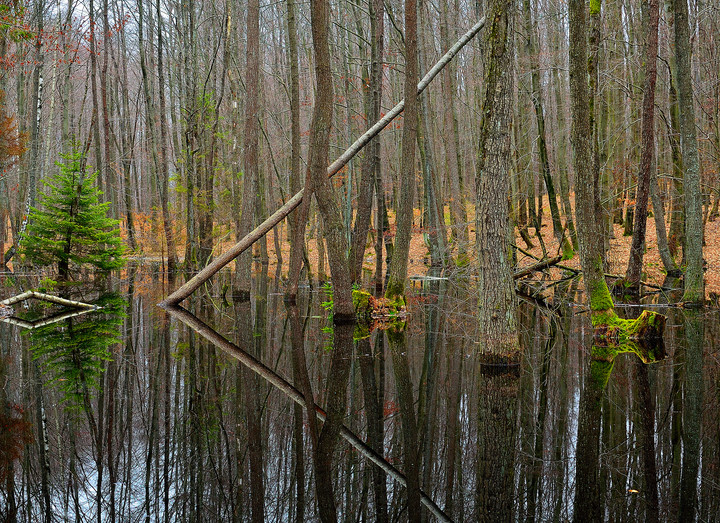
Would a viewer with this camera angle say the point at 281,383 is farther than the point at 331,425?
Yes

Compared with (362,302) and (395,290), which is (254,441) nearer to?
(362,302)

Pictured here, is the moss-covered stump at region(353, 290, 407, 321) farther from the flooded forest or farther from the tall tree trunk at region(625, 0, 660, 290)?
the tall tree trunk at region(625, 0, 660, 290)

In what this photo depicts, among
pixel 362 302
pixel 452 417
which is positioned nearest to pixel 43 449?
pixel 452 417

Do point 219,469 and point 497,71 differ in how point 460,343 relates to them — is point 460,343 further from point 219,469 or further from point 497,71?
point 219,469

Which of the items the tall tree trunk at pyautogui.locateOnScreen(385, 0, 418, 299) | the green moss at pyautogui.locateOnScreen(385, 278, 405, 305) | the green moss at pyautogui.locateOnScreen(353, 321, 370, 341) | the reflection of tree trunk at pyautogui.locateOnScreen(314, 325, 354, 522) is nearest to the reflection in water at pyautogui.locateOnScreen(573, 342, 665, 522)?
the reflection of tree trunk at pyautogui.locateOnScreen(314, 325, 354, 522)

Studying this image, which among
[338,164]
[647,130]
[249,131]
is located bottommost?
[338,164]

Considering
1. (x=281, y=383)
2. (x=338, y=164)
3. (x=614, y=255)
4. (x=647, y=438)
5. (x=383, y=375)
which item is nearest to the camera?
(x=647, y=438)

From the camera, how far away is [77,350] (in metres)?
8.26

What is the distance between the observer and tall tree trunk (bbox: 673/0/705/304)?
1182 centimetres

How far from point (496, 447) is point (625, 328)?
17.1 feet

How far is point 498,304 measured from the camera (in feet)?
24.0

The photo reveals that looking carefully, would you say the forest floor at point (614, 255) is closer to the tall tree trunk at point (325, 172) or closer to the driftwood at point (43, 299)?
the driftwood at point (43, 299)

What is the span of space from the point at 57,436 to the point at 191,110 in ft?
56.1

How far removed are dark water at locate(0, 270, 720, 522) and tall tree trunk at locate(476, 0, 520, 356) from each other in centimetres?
62
